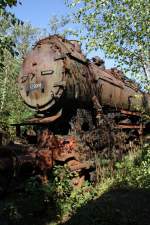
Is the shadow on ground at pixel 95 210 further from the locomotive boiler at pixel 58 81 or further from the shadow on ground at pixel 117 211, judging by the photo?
the locomotive boiler at pixel 58 81

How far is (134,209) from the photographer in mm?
6660

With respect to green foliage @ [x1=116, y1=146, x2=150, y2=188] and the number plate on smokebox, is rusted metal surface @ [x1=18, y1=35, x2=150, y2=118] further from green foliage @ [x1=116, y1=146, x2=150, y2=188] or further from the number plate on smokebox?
green foliage @ [x1=116, y1=146, x2=150, y2=188]

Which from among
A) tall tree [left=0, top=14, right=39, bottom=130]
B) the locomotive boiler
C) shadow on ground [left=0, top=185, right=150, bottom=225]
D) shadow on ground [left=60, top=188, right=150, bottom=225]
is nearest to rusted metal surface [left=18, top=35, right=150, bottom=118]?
the locomotive boiler

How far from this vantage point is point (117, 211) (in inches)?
253

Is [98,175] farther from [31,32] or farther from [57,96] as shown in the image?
[31,32]

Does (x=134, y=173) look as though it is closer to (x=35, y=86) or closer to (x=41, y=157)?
(x=41, y=157)

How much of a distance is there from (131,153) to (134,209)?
229 inches

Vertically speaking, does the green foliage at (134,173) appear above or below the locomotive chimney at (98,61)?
below

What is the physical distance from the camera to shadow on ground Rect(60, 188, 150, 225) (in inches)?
238

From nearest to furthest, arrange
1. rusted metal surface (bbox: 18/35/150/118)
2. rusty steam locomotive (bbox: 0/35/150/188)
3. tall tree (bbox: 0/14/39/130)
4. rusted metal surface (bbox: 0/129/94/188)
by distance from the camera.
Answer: rusted metal surface (bbox: 0/129/94/188) < rusty steam locomotive (bbox: 0/35/150/188) < rusted metal surface (bbox: 18/35/150/118) < tall tree (bbox: 0/14/39/130)

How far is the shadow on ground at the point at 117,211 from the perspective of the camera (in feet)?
19.9

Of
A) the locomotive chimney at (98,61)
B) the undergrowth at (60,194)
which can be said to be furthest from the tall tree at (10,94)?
the undergrowth at (60,194)

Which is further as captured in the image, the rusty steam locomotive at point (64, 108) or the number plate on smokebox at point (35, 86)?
the number plate on smokebox at point (35, 86)

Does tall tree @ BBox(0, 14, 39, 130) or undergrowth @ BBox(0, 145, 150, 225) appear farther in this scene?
tall tree @ BBox(0, 14, 39, 130)
